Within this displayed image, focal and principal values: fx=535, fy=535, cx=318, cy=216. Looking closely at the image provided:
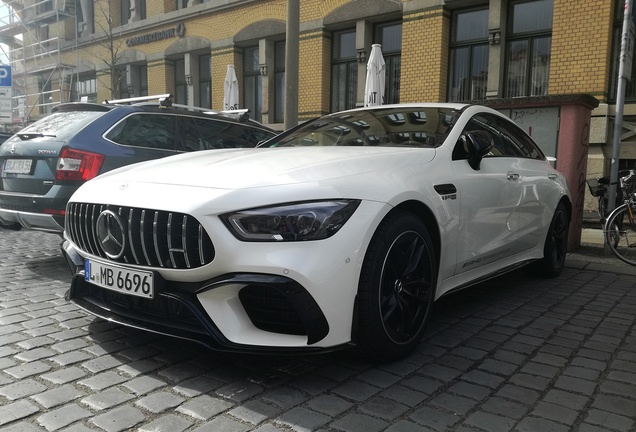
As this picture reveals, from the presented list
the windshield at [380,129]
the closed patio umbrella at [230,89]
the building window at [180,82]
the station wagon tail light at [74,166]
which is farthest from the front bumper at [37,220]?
the building window at [180,82]

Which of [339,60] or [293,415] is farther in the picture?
[339,60]

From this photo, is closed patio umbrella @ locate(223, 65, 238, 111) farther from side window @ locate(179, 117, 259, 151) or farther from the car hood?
the car hood

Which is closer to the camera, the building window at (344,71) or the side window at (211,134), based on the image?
the side window at (211,134)

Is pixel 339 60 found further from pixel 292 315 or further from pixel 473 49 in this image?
pixel 292 315

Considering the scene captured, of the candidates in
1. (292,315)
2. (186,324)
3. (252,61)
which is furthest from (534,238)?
(252,61)

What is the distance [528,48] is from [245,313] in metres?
11.5

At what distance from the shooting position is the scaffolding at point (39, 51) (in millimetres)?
24922

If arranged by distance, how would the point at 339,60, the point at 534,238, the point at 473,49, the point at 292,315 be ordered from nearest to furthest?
the point at 292,315
the point at 534,238
the point at 473,49
the point at 339,60

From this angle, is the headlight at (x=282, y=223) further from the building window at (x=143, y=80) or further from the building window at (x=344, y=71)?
the building window at (x=143, y=80)

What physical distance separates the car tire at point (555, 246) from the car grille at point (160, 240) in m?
3.79

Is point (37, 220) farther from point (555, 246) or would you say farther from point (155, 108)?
point (555, 246)

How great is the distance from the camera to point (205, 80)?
19.2 m

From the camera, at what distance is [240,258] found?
242 cm

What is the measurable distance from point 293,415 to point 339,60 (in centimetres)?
1407
